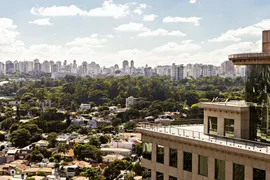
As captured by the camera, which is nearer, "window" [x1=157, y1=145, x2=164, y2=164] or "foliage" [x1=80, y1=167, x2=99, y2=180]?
"window" [x1=157, y1=145, x2=164, y2=164]

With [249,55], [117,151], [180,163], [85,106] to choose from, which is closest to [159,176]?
[180,163]

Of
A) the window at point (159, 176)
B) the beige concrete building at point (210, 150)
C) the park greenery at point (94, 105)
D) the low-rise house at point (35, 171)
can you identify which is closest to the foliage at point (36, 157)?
the park greenery at point (94, 105)

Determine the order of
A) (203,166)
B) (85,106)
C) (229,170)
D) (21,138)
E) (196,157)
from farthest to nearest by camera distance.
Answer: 1. (85,106)
2. (21,138)
3. (196,157)
4. (203,166)
5. (229,170)

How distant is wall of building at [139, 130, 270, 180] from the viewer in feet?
34.9

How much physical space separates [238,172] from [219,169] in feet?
2.24

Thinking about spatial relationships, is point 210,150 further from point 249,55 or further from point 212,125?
point 249,55

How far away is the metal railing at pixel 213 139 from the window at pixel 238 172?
1.77 feet

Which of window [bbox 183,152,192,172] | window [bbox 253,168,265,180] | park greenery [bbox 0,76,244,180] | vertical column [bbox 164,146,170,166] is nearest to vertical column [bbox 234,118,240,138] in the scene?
window [bbox 183,152,192,172]

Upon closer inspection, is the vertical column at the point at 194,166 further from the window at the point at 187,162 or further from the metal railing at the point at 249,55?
the metal railing at the point at 249,55

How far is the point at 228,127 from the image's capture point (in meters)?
12.7

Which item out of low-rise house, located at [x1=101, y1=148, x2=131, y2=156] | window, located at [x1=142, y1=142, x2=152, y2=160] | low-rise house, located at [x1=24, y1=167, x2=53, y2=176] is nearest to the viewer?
window, located at [x1=142, y1=142, x2=152, y2=160]

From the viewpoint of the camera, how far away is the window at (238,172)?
10934mm

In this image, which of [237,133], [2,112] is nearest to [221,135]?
[237,133]

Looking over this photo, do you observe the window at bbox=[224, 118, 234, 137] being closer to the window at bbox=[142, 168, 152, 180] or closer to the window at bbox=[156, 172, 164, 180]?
the window at bbox=[156, 172, 164, 180]
